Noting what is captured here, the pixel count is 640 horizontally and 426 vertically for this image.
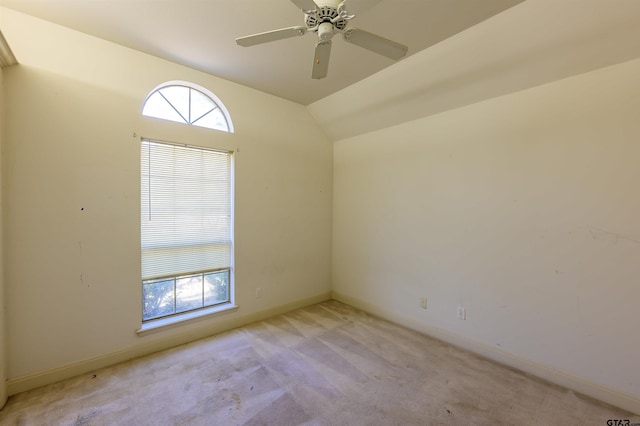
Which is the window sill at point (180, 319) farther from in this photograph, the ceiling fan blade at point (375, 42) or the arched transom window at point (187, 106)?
the ceiling fan blade at point (375, 42)

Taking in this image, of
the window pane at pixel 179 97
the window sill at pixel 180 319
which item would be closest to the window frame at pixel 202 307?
the window sill at pixel 180 319

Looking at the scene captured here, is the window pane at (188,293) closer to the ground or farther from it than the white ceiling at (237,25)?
closer to the ground

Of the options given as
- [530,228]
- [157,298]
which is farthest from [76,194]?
[530,228]

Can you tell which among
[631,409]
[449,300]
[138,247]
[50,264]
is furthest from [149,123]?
[631,409]

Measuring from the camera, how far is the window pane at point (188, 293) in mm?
2754

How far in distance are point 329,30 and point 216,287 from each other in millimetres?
2765

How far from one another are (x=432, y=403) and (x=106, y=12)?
3746mm

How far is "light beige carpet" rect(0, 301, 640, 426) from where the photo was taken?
175 centimetres

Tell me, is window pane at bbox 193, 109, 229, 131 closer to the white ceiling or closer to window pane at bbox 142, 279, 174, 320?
the white ceiling

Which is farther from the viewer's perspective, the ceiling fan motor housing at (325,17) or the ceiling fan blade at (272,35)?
the ceiling fan blade at (272,35)

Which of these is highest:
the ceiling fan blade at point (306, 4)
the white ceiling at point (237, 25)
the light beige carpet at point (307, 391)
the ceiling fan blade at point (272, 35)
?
the white ceiling at point (237, 25)

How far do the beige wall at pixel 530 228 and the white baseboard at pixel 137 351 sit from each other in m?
1.65

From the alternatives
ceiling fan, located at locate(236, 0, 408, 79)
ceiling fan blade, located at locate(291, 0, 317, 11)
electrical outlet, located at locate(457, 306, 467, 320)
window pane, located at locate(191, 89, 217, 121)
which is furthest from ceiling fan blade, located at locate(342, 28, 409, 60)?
electrical outlet, located at locate(457, 306, 467, 320)

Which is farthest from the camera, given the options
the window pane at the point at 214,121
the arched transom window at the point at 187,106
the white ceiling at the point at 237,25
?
the window pane at the point at 214,121
